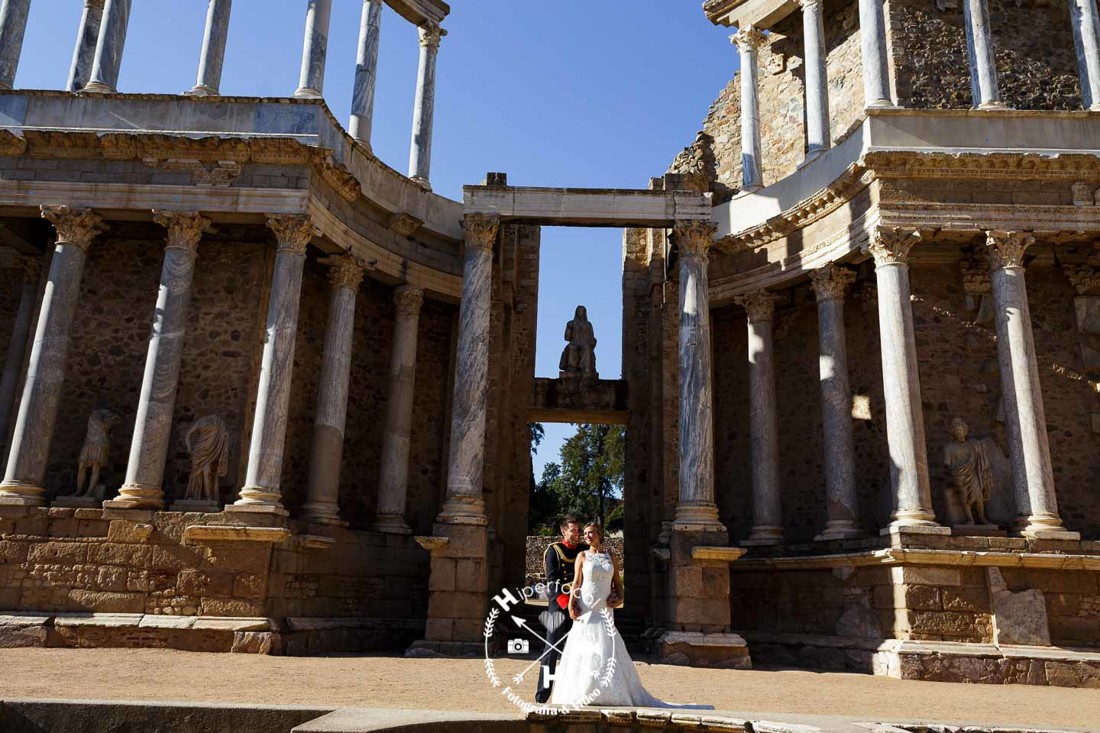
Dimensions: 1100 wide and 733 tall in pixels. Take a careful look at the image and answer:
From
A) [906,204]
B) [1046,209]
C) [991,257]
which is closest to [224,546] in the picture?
[906,204]

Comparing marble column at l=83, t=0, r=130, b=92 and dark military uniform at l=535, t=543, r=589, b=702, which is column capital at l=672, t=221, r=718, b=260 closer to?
dark military uniform at l=535, t=543, r=589, b=702

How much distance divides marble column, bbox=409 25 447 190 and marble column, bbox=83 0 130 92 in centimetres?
559

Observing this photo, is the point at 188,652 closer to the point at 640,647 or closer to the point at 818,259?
the point at 640,647

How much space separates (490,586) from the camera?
15.2m

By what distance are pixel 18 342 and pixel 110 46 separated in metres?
5.45

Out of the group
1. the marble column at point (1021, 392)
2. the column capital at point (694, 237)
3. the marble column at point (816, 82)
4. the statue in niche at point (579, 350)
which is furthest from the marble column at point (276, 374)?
the marble column at point (1021, 392)

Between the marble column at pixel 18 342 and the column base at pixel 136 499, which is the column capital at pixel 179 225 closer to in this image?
the marble column at pixel 18 342

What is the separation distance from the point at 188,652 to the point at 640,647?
7309 millimetres

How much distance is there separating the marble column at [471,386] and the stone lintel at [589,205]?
0.42m

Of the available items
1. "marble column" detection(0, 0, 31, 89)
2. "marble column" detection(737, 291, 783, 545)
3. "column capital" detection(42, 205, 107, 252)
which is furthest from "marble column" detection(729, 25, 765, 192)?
"marble column" detection(0, 0, 31, 89)

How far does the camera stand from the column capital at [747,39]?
1822cm

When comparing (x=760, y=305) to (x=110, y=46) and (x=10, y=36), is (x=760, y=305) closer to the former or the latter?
(x=110, y=46)

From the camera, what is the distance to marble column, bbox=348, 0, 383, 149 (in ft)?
52.3

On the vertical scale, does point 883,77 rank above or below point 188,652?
above
